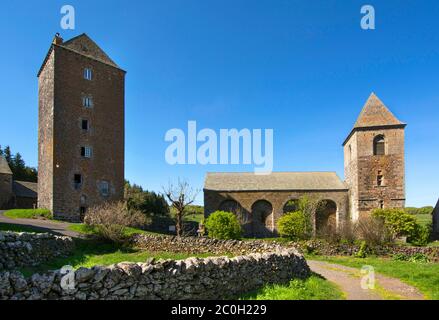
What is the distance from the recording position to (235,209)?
40.8m

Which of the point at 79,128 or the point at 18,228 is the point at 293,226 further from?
the point at 79,128

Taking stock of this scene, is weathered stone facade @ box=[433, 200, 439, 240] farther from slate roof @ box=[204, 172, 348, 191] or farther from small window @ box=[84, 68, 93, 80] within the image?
small window @ box=[84, 68, 93, 80]

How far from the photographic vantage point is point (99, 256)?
18.1m

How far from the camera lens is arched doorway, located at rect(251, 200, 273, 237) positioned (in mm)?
40750

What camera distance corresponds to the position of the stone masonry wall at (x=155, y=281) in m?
6.60

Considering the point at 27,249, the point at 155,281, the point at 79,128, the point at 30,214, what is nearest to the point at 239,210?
the point at 79,128

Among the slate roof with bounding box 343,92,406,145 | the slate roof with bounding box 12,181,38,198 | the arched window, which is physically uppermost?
the slate roof with bounding box 343,92,406,145

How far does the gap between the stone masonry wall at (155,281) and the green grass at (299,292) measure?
468 millimetres

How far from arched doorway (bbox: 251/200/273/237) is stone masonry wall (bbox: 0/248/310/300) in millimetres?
30035

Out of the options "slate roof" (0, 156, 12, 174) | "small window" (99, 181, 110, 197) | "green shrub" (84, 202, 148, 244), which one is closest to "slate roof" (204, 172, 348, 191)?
"small window" (99, 181, 110, 197)

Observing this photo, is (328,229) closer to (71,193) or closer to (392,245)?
(392,245)

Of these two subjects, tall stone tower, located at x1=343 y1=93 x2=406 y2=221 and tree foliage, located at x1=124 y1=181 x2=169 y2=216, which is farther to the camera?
tree foliage, located at x1=124 y1=181 x2=169 y2=216
